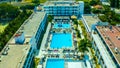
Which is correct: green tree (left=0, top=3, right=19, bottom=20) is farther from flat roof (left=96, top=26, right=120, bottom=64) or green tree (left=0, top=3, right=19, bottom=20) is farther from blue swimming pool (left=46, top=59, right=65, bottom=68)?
flat roof (left=96, top=26, right=120, bottom=64)

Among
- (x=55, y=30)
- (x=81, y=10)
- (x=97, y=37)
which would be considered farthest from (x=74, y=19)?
(x=97, y=37)

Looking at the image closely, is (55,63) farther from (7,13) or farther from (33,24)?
(7,13)

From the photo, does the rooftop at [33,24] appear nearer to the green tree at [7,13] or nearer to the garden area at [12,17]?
the garden area at [12,17]

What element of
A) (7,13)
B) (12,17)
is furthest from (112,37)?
(7,13)

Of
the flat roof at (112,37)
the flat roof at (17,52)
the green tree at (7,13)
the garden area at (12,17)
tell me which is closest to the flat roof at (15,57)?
the flat roof at (17,52)

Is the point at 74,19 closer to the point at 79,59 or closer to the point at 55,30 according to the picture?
the point at 55,30

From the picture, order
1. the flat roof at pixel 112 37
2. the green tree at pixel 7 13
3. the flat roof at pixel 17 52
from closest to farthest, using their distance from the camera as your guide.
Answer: the flat roof at pixel 17 52
the flat roof at pixel 112 37
the green tree at pixel 7 13

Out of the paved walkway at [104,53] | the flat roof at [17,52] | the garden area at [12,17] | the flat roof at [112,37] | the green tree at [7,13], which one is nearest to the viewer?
the flat roof at [17,52]
